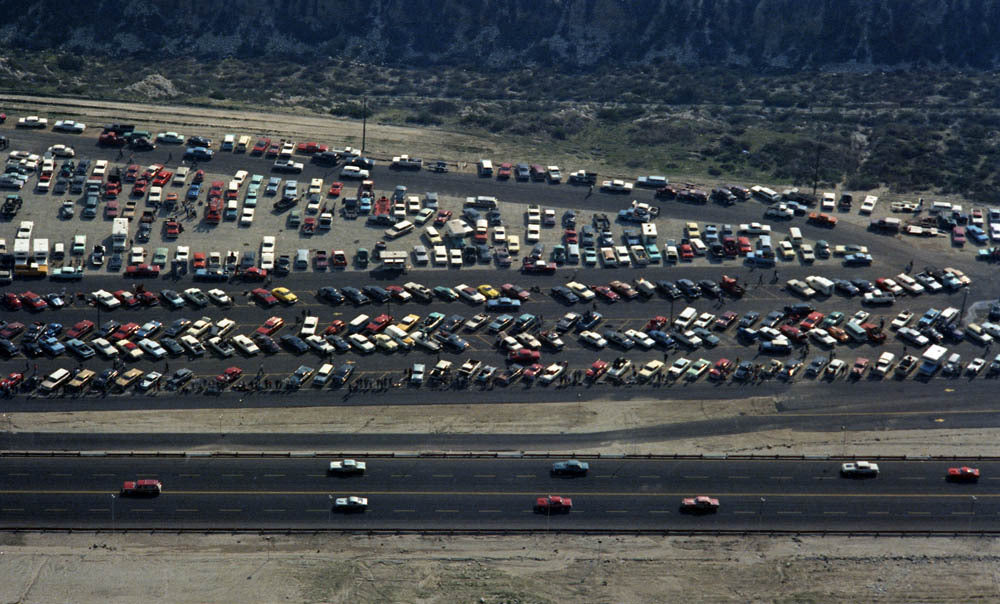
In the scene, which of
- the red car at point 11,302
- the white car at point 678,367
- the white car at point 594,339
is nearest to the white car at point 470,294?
the white car at point 594,339

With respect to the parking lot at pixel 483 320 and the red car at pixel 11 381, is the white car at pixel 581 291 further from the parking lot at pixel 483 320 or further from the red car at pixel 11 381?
the red car at pixel 11 381

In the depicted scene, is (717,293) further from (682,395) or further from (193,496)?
(193,496)

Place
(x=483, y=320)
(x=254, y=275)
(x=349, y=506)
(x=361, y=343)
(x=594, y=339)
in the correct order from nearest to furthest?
(x=349, y=506)
(x=361, y=343)
(x=594, y=339)
(x=483, y=320)
(x=254, y=275)

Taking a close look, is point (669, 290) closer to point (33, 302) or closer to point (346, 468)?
point (346, 468)

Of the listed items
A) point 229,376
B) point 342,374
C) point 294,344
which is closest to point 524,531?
point 342,374

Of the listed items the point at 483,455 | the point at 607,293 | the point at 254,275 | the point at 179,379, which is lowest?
the point at 483,455

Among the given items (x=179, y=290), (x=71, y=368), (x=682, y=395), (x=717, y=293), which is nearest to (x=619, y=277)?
(x=717, y=293)
